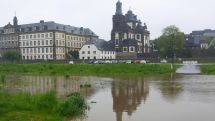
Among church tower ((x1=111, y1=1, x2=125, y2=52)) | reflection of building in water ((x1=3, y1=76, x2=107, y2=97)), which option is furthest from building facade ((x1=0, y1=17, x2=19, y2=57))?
reflection of building in water ((x1=3, y1=76, x2=107, y2=97))

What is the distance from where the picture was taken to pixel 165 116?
1866cm

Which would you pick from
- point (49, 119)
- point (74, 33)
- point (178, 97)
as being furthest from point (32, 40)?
point (49, 119)

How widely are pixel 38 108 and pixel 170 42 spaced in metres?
86.0

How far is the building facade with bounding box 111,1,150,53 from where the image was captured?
4299 inches

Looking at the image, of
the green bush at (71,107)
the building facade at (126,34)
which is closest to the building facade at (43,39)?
the building facade at (126,34)

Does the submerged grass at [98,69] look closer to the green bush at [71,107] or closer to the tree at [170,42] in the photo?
the tree at [170,42]

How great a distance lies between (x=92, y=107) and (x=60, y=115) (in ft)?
12.9

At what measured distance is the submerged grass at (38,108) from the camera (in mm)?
16702

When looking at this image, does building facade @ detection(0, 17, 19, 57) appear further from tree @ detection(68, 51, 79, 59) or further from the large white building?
the large white building

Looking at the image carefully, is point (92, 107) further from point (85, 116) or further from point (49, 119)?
point (49, 119)

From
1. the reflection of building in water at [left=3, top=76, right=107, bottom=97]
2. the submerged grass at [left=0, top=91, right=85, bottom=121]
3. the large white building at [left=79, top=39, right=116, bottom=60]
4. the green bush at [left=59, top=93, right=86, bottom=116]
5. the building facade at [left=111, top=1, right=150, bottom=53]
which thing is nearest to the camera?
the submerged grass at [left=0, top=91, right=85, bottom=121]

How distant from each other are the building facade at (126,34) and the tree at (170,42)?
854 centimetres

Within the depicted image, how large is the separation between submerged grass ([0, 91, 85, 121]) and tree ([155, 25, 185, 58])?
→ 8300cm

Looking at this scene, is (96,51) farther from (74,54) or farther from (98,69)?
(98,69)
